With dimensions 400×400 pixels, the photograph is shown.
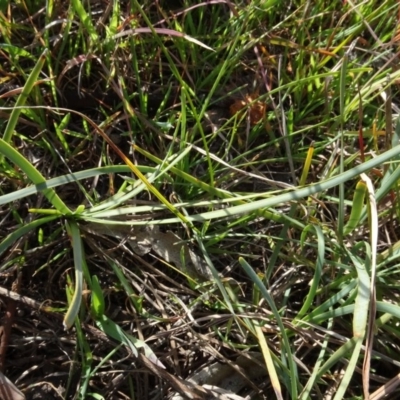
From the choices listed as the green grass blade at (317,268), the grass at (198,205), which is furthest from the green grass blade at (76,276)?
the green grass blade at (317,268)

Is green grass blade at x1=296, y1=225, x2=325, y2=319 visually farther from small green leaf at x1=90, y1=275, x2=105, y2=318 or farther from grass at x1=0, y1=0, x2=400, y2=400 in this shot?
small green leaf at x1=90, y1=275, x2=105, y2=318

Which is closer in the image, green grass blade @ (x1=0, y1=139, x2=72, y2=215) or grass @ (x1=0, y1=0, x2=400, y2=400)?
green grass blade @ (x1=0, y1=139, x2=72, y2=215)

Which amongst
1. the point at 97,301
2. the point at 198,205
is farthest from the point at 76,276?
the point at 198,205

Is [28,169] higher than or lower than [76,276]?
higher

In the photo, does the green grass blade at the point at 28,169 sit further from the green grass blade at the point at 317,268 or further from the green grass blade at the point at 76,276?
the green grass blade at the point at 317,268

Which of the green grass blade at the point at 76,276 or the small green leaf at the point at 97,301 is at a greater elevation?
the green grass blade at the point at 76,276

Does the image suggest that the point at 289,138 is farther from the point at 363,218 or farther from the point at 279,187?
the point at 363,218

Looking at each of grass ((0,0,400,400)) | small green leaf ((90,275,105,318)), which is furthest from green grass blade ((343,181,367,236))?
small green leaf ((90,275,105,318))

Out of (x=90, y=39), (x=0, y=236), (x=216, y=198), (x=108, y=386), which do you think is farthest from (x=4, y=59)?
(x=108, y=386)

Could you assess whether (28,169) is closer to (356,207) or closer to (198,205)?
(198,205)
